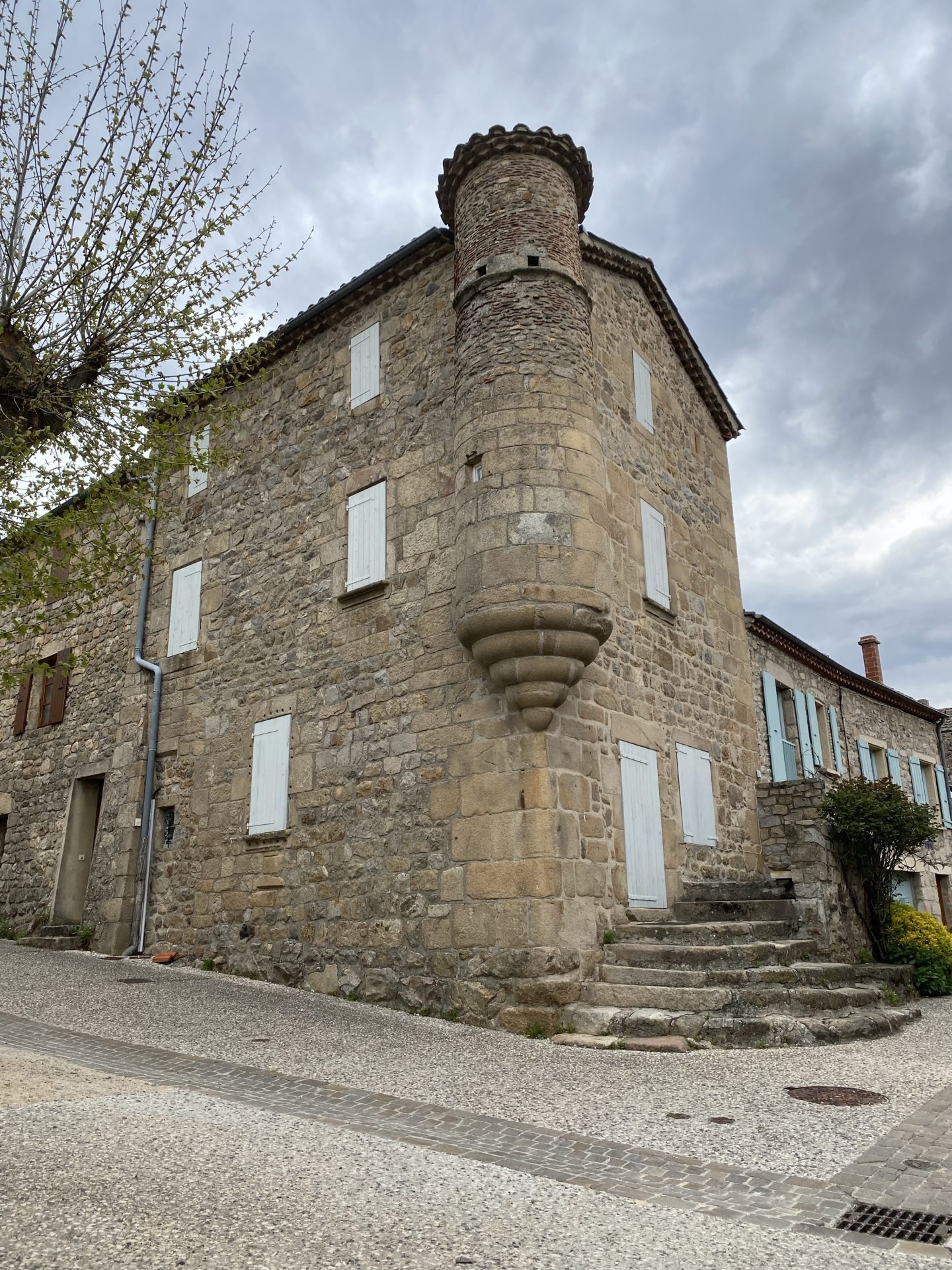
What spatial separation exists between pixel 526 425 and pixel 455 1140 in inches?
225

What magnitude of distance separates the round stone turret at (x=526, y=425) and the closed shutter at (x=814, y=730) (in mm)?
7013

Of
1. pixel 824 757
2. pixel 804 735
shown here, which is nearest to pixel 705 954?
pixel 804 735

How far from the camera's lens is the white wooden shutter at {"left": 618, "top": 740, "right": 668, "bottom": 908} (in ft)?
27.1

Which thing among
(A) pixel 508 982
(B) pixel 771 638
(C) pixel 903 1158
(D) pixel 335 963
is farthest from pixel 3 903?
(C) pixel 903 1158

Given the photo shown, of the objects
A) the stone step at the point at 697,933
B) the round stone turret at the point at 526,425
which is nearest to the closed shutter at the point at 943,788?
the stone step at the point at 697,933

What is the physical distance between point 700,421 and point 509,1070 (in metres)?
8.79

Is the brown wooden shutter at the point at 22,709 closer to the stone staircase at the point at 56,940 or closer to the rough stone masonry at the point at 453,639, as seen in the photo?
the rough stone masonry at the point at 453,639

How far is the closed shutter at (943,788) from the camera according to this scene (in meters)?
18.5

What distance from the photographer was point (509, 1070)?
575cm

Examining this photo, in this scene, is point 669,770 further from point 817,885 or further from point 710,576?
point 710,576

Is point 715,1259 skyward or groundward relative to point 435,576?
groundward

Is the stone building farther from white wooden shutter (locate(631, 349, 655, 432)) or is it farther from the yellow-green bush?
the yellow-green bush

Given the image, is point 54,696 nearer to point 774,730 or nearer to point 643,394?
point 643,394

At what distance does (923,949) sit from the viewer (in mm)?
9938
